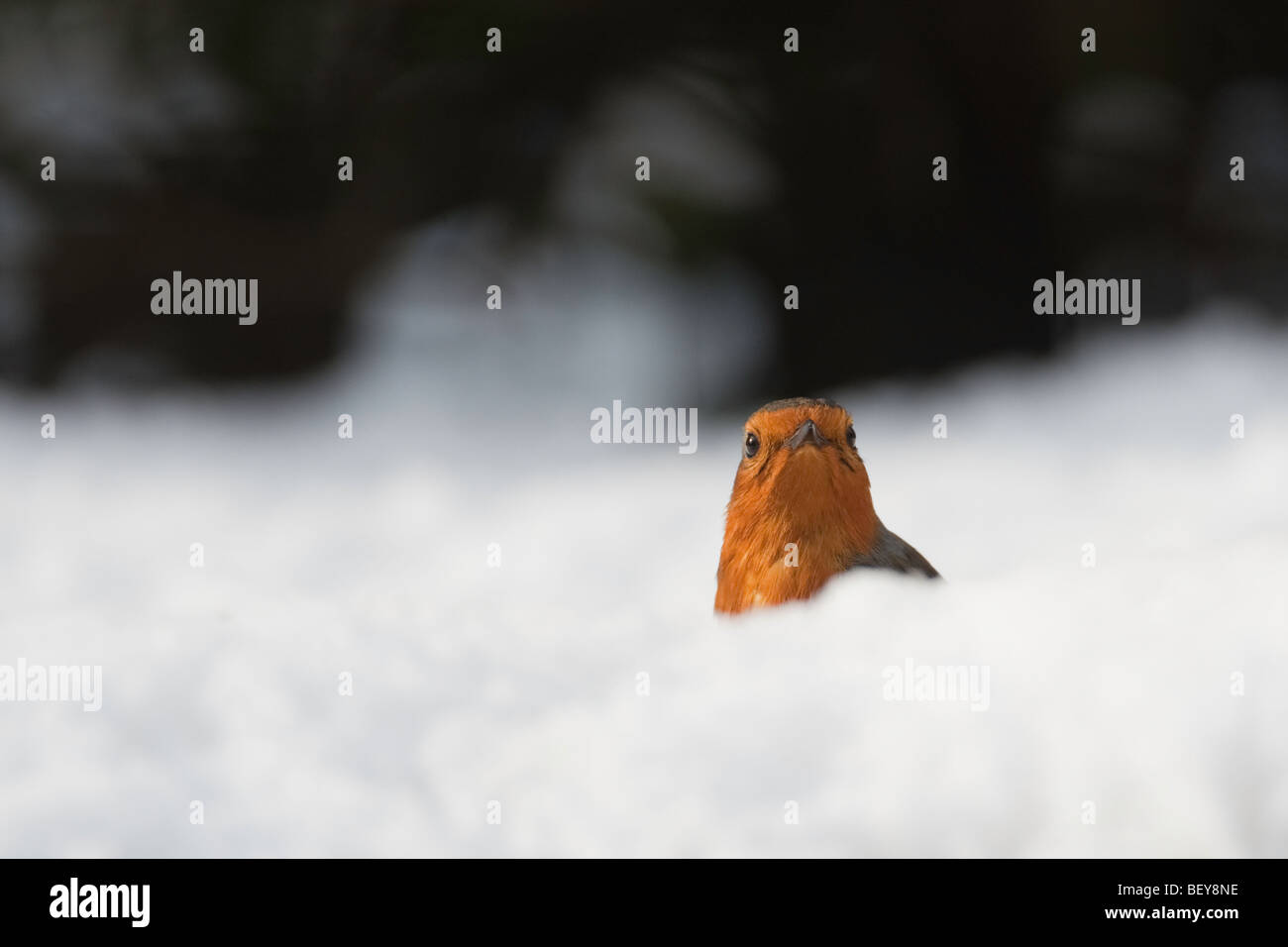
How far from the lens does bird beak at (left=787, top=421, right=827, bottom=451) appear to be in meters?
0.93

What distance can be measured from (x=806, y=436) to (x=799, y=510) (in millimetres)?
74

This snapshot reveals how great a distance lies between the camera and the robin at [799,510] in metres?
0.94

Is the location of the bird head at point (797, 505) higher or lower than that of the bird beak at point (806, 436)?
lower

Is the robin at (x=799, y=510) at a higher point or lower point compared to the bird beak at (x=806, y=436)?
lower

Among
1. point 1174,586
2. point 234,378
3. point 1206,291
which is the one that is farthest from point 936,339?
point 234,378

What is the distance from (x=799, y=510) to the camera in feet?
3.11

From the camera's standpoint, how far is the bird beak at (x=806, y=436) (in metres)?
0.93

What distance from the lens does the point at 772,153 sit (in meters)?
1.10

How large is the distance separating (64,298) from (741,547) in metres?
0.82

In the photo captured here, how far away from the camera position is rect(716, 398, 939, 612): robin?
937 mm

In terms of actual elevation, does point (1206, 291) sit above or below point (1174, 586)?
above

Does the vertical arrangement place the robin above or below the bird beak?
below

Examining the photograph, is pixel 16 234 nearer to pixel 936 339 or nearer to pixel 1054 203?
pixel 936 339

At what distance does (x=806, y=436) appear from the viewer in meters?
0.93
